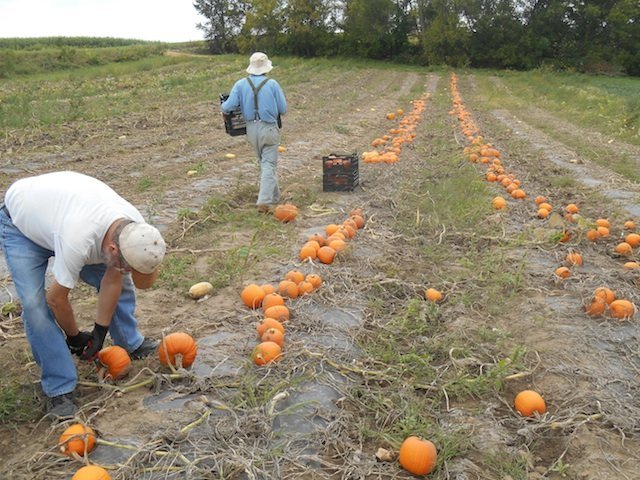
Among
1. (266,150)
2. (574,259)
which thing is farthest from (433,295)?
(266,150)

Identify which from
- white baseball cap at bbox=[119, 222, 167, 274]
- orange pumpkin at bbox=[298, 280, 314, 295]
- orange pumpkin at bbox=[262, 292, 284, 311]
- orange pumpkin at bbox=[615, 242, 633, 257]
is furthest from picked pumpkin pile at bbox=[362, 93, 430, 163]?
white baseball cap at bbox=[119, 222, 167, 274]

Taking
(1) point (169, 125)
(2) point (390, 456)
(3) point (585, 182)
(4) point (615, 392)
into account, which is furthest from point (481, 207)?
(1) point (169, 125)

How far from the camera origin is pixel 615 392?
3.96m

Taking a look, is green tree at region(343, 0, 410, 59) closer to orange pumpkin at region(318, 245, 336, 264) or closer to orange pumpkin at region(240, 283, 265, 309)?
orange pumpkin at region(318, 245, 336, 264)

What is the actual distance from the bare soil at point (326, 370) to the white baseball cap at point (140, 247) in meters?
1.03

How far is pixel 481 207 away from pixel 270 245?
335 cm

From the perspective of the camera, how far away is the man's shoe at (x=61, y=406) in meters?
3.48

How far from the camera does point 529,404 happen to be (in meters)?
3.76

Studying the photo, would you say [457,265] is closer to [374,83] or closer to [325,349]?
[325,349]

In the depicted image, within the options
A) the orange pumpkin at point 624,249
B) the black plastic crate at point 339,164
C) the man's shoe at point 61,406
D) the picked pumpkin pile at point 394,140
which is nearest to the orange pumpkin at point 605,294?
the orange pumpkin at point 624,249

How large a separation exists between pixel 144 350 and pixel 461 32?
4585cm

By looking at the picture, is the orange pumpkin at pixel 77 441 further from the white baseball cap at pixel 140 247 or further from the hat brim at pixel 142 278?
the white baseball cap at pixel 140 247

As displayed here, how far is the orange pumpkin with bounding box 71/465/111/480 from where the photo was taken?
2.86 m

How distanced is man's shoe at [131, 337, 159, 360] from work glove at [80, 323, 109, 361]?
20.5 inches
